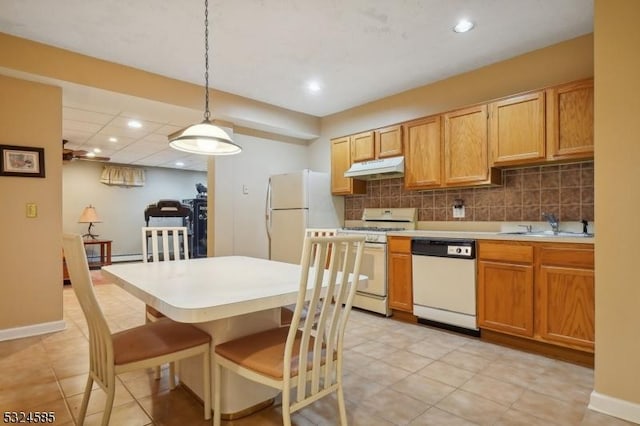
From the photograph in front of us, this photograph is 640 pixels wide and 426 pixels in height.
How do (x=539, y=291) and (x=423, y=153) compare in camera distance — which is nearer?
(x=539, y=291)

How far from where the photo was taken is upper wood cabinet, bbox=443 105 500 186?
317cm

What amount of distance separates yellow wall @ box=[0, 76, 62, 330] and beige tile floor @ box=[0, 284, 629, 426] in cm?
35

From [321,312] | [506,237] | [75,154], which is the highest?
[75,154]

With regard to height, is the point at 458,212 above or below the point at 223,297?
above

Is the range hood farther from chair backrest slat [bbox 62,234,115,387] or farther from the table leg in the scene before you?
chair backrest slat [bbox 62,234,115,387]

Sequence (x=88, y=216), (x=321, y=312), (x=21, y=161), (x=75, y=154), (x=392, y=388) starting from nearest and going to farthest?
(x=321, y=312), (x=392, y=388), (x=21, y=161), (x=75, y=154), (x=88, y=216)

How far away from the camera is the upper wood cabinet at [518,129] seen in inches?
111

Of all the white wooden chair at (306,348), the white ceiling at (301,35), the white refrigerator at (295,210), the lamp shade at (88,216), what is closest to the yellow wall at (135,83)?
the white ceiling at (301,35)

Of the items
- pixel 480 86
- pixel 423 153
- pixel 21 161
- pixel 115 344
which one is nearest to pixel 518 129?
pixel 480 86

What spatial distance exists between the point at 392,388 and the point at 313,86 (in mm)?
3126

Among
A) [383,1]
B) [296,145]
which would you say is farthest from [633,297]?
[296,145]

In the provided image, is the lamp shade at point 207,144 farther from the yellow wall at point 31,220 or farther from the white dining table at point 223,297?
the yellow wall at point 31,220

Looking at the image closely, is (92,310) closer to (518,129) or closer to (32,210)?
(32,210)

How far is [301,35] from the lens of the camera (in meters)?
2.82
